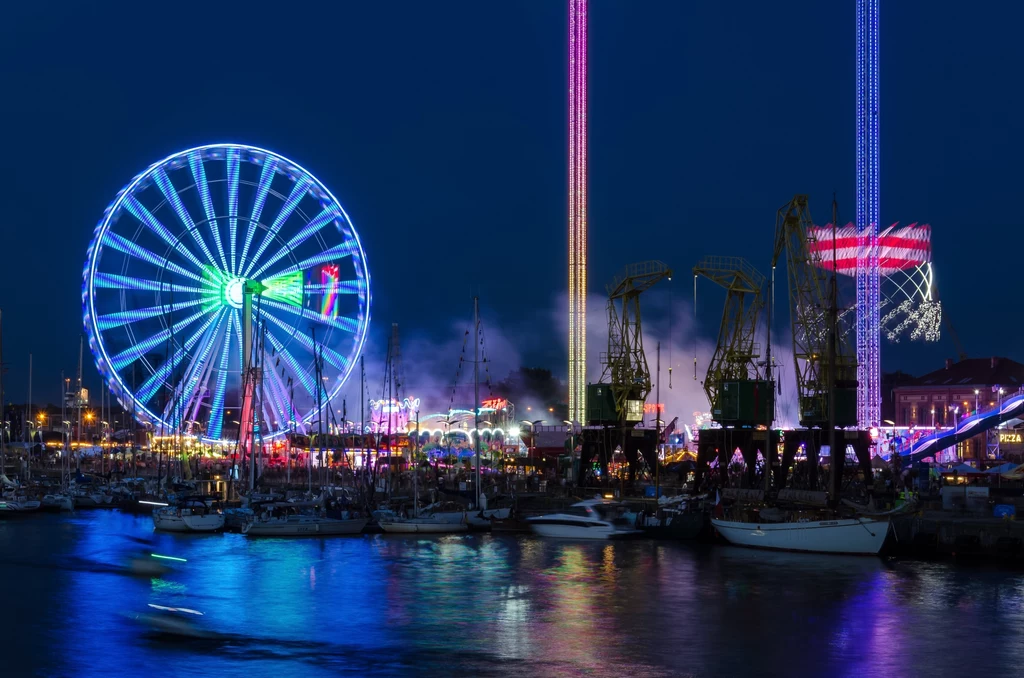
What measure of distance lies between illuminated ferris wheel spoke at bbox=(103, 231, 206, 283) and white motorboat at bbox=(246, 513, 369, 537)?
14.5m

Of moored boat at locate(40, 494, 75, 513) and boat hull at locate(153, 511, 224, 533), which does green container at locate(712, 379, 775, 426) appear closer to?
boat hull at locate(153, 511, 224, 533)

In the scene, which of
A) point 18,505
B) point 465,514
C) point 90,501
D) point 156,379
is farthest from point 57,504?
point 465,514

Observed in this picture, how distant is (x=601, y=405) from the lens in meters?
74.2

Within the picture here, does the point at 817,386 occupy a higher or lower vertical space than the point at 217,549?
higher

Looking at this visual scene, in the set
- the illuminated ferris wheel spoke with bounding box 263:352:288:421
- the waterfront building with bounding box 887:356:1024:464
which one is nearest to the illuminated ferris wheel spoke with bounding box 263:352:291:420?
the illuminated ferris wheel spoke with bounding box 263:352:288:421

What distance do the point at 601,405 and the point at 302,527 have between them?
2174 cm

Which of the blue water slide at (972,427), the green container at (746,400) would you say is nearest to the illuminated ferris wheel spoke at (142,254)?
the green container at (746,400)

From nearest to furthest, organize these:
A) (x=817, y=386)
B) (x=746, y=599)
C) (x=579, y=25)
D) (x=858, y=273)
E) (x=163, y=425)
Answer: (x=746, y=599), (x=817, y=386), (x=163, y=425), (x=579, y=25), (x=858, y=273)

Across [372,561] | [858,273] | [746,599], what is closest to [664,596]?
[746,599]

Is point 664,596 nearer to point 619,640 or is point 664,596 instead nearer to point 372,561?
point 619,640

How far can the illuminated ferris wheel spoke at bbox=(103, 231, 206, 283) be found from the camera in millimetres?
63750

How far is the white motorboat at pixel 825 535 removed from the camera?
1923 inches

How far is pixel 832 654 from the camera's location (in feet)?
103

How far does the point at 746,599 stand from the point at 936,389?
8395 centimetres
